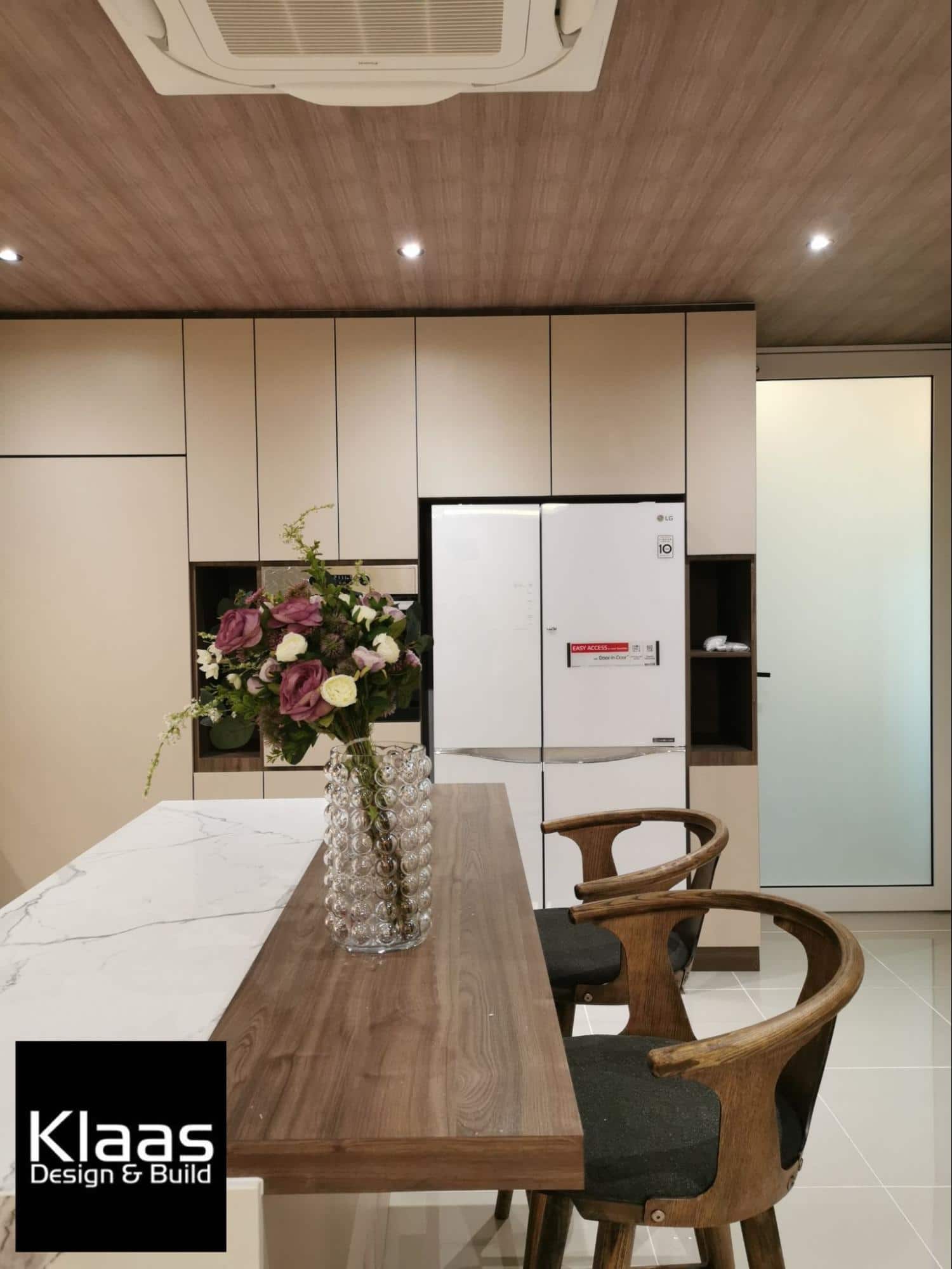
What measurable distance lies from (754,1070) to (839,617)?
3583mm

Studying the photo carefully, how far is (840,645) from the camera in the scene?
14.3 ft

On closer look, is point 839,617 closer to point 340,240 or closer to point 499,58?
point 340,240

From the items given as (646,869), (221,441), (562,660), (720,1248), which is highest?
(221,441)

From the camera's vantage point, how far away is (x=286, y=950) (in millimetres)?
1279

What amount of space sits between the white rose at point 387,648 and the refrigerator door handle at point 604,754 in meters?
2.40

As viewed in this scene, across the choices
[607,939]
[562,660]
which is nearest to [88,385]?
[562,660]

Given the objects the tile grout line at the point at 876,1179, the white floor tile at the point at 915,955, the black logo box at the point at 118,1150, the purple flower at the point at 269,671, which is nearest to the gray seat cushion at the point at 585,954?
the tile grout line at the point at 876,1179

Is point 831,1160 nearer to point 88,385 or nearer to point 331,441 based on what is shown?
point 331,441

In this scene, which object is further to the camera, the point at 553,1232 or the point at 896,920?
the point at 896,920

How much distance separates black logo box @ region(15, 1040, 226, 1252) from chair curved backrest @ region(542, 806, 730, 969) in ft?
3.05

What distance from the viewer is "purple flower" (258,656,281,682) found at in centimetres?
127

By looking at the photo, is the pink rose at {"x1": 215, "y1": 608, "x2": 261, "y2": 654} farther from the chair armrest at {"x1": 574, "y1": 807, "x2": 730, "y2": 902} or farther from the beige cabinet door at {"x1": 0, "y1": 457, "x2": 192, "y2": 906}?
the beige cabinet door at {"x1": 0, "y1": 457, "x2": 192, "y2": 906}

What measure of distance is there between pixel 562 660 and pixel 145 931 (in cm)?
245

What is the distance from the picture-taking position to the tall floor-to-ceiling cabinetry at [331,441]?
3.66 m
